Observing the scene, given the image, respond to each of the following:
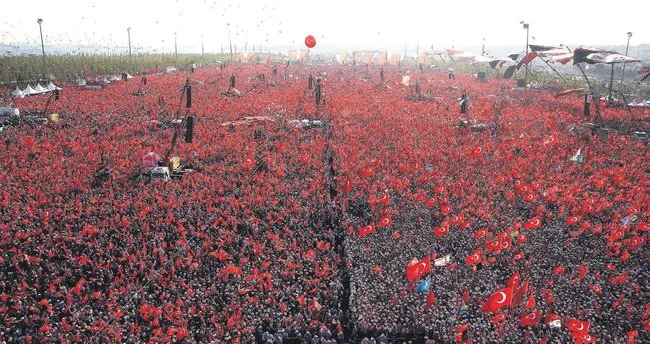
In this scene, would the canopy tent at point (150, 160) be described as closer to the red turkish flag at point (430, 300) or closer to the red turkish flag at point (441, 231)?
the red turkish flag at point (441, 231)

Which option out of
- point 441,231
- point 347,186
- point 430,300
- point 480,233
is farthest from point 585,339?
point 347,186

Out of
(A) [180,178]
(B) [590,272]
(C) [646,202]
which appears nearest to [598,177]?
(C) [646,202]

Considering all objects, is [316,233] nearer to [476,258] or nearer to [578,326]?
[476,258]

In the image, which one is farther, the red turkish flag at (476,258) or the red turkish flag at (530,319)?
the red turkish flag at (476,258)

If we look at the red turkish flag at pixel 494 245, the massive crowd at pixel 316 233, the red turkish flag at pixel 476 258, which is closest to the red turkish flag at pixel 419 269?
the massive crowd at pixel 316 233

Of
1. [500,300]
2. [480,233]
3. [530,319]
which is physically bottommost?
[530,319]

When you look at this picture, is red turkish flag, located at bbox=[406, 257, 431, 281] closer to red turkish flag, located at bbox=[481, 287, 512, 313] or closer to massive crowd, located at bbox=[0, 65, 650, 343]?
massive crowd, located at bbox=[0, 65, 650, 343]

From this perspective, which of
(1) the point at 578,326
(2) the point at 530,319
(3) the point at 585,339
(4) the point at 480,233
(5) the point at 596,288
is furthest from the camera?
(4) the point at 480,233

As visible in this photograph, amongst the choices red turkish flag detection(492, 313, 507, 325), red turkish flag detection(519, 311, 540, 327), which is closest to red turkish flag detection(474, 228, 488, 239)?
red turkish flag detection(492, 313, 507, 325)
